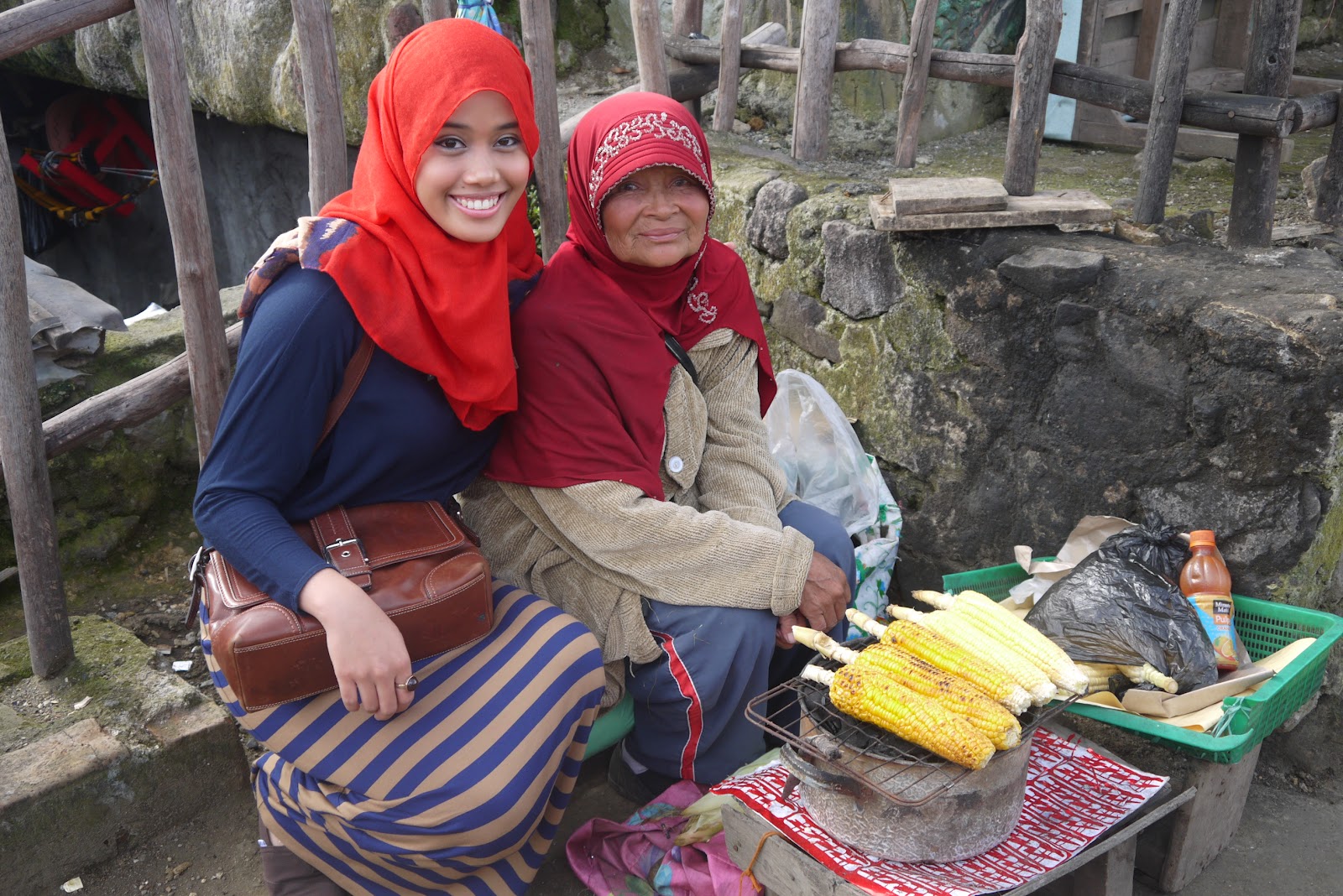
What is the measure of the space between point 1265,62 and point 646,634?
2.39 metres

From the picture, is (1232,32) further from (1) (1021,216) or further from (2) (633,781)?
(2) (633,781)

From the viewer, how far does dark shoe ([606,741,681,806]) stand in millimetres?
2678

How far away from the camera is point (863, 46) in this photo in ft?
13.2

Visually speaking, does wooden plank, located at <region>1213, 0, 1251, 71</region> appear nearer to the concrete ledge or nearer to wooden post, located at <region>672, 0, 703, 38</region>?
wooden post, located at <region>672, 0, 703, 38</region>

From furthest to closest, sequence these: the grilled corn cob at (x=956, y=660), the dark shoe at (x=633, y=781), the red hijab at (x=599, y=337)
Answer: the dark shoe at (x=633, y=781) < the red hijab at (x=599, y=337) < the grilled corn cob at (x=956, y=660)

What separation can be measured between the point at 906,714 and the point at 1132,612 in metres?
0.94

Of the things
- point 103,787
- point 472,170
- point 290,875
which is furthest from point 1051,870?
point 103,787

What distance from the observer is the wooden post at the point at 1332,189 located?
310 centimetres

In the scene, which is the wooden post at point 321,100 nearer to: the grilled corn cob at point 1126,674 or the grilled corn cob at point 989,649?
the grilled corn cob at point 989,649

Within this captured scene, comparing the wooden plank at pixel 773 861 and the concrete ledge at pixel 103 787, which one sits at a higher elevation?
the wooden plank at pixel 773 861

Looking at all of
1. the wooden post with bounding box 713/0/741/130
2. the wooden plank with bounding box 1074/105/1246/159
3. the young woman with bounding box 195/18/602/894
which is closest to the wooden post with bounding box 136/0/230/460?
the young woman with bounding box 195/18/602/894

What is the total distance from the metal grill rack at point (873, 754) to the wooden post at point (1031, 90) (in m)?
1.81

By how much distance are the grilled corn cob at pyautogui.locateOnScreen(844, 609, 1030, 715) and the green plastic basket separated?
576mm

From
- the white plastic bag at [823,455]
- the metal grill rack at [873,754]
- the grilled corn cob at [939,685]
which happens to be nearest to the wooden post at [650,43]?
the white plastic bag at [823,455]
